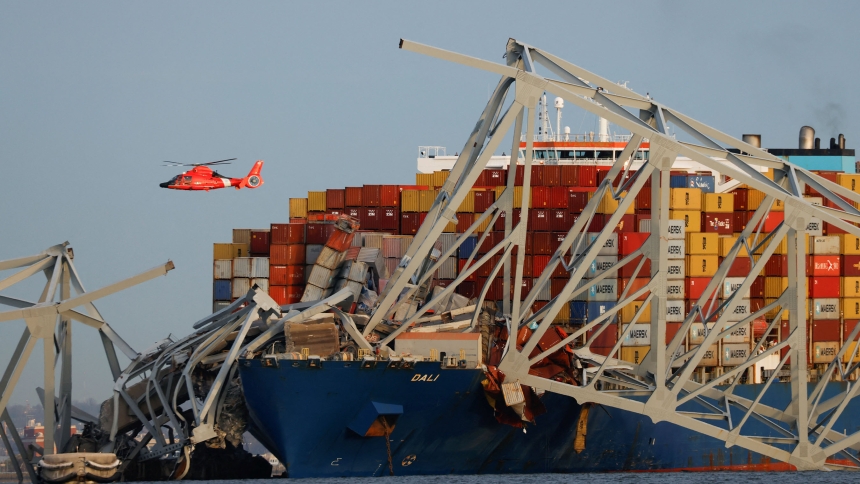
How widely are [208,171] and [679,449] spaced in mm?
27019

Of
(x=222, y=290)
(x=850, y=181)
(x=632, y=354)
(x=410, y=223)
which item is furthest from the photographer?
(x=850, y=181)

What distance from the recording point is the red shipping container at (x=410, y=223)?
51.3m

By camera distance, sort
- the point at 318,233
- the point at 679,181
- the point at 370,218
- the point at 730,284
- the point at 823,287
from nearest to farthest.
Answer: the point at 318,233, the point at 730,284, the point at 823,287, the point at 370,218, the point at 679,181

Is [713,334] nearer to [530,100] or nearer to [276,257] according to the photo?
[530,100]

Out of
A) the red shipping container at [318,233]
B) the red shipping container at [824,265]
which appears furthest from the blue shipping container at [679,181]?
the red shipping container at [318,233]

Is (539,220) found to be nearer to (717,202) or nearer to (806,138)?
(717,202)

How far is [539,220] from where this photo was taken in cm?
4953

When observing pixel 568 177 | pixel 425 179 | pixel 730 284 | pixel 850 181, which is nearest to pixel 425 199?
pixel 425 179

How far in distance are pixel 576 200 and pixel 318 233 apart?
35.3 feet

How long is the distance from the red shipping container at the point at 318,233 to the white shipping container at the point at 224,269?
3.28 m

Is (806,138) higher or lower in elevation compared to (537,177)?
higher

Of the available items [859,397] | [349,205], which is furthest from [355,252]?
[859,397]

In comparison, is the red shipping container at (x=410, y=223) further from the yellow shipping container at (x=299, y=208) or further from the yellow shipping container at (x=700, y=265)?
the yellow shipping container at (x=700, y=265)

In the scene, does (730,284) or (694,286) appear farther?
(730,284)
